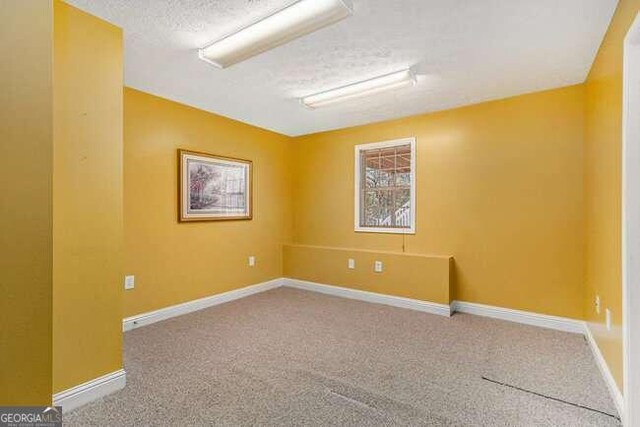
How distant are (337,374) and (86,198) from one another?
2.00 m

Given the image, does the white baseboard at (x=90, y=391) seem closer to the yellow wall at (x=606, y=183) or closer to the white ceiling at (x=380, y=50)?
the white ceiling at (x=380, y=50)

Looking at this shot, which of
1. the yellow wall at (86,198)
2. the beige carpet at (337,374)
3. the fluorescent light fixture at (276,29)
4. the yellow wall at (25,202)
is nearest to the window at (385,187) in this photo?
the beige carpet at (337,374)

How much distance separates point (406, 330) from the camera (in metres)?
2.99

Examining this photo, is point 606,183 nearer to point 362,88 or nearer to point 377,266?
point 362,88

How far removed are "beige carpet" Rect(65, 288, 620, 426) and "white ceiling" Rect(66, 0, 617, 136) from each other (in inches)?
92.4

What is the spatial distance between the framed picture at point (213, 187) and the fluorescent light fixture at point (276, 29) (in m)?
1.46

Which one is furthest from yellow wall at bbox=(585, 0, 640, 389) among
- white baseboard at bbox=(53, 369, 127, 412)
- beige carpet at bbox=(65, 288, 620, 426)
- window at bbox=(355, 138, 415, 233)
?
white baseboard at bbox=(53, 369, 127, 412)

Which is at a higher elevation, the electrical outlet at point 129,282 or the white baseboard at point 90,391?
the electrical outlet at point 129,282

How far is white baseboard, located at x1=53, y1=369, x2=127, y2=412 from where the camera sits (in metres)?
1.74

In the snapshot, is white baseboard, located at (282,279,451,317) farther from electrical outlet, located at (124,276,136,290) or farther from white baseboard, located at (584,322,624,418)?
electrical outlet, located at (124,276,136,290)

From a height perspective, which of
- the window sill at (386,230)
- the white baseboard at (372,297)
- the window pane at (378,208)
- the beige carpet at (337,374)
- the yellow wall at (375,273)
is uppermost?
the window pane at (378,208)

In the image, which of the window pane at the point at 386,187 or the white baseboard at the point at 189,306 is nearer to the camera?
the white baseboard at the point at 189,306

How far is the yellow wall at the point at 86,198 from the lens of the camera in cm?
174

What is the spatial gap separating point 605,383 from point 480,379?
2.60ft
